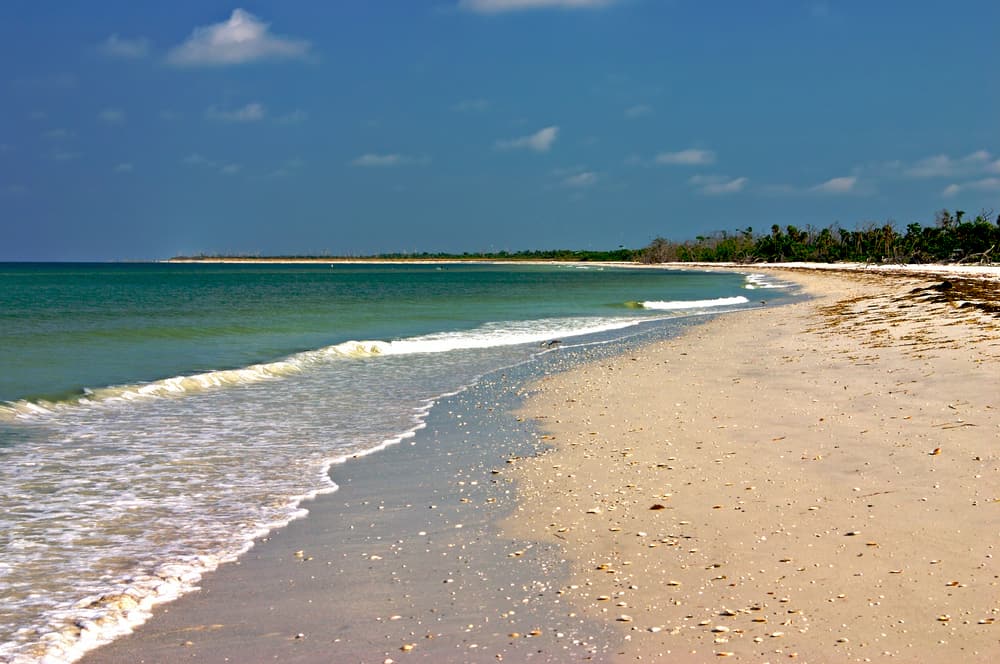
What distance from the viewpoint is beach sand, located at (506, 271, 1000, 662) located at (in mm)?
4414

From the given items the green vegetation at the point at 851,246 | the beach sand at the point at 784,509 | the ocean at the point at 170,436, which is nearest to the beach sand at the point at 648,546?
the beach sand at the point at 784,509

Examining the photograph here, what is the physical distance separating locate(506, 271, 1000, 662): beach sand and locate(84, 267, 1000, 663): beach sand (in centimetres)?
2

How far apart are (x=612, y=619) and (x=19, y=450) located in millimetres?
8204

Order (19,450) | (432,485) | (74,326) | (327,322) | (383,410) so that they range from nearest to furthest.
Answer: (432,485) < (19,450) < (383,410) < (74,326) < (327,322)

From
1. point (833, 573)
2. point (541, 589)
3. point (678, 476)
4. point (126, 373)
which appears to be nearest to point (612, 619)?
point (541, 589)

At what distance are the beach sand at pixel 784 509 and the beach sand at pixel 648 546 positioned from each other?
0.02 metres

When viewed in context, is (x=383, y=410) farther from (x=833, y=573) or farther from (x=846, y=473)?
(x=833, y=573)

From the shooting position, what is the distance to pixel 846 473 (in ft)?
24.2

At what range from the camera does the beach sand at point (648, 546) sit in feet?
14.4

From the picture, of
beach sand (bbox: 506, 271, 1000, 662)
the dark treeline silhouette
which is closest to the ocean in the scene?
beach sand (bbox: 506, 271, 1000, 662)

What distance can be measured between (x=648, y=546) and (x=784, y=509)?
141 cm

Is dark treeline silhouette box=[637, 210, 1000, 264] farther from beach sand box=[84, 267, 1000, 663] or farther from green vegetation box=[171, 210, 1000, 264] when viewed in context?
beach sand box=[84, 267, 1000, 663]

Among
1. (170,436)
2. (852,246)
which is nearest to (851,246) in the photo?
(852,246)

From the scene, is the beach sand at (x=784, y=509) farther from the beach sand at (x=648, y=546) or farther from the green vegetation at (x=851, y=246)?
the green vegetation at (x=851, y=246)
